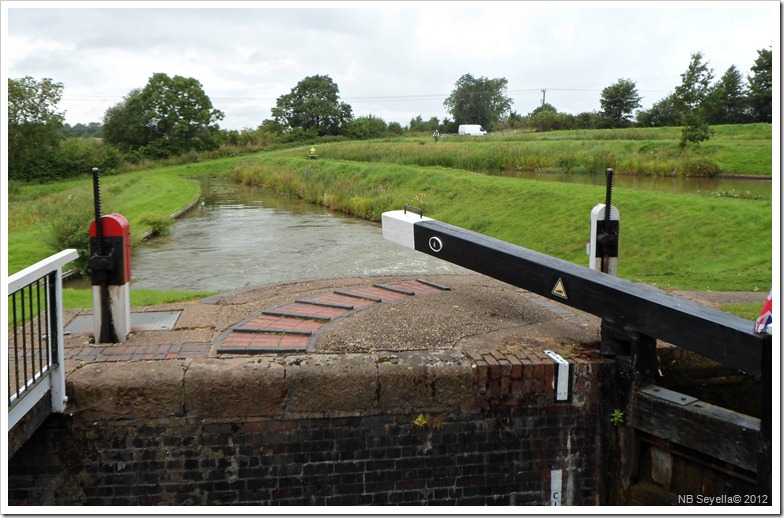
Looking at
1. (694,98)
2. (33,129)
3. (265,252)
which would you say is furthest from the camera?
(33,129)

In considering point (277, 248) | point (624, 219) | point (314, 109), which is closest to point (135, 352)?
point (624, 219)

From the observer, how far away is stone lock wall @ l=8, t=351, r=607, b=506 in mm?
4445

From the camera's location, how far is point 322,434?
461 cm

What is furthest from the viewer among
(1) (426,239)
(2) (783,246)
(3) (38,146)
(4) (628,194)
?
(3) (38,146)

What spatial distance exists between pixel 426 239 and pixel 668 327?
8.56 feet

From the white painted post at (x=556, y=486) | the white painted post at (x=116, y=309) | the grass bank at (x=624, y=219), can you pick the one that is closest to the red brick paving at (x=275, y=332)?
the white painted post at (x=116, y=309)

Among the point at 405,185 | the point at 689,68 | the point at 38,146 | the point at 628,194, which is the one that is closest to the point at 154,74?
the point at 38,146

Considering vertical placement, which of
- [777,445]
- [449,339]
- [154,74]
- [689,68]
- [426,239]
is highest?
[154,74]

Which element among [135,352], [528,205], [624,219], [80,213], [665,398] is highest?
[528,205]

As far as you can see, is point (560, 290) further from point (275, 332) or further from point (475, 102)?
point (475, 102)

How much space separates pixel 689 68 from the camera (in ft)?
65.3

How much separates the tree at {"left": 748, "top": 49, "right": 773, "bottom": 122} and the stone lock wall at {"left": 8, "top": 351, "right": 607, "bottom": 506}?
3450cm

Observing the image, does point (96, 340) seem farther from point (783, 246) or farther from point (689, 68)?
point (689, 68)

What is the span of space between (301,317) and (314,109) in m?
58.5
